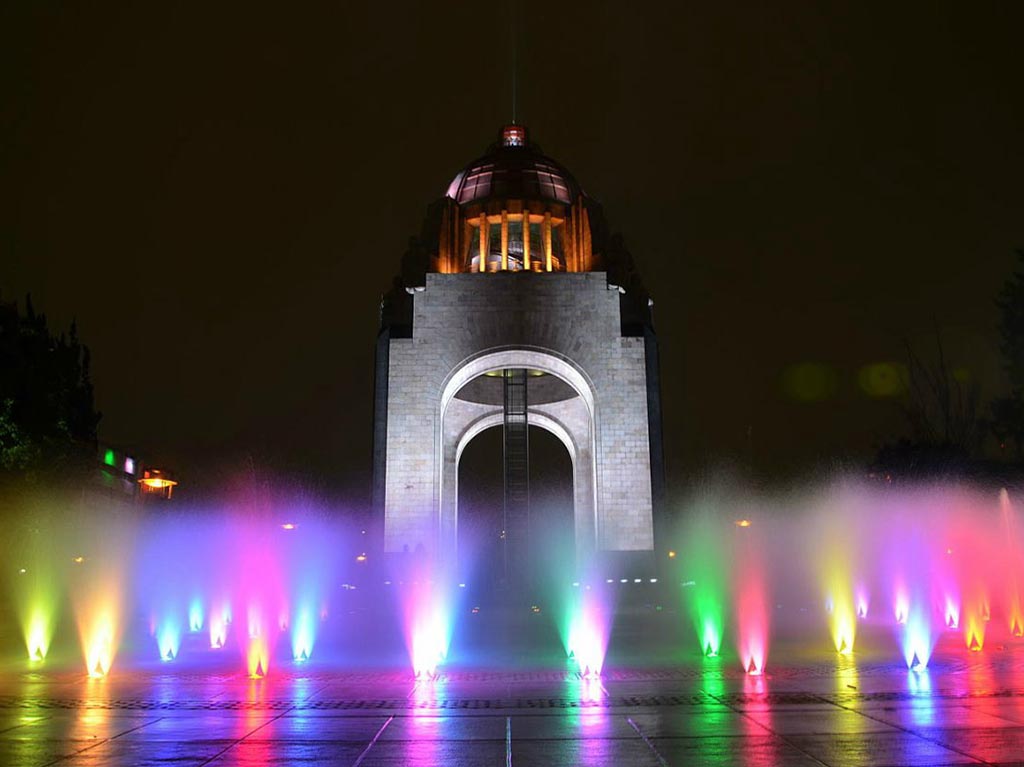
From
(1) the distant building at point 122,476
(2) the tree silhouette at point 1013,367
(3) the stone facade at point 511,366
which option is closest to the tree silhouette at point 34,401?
(3) the stone facade at point 511,366

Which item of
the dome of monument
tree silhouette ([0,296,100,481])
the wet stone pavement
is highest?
the dome of monument

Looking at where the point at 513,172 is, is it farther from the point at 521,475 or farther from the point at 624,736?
the point at 624,736

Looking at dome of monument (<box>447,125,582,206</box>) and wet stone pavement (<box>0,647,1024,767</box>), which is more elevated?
dome of monument (<box>447,125,582,206</box>)

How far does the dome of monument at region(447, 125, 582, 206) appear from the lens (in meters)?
34.0

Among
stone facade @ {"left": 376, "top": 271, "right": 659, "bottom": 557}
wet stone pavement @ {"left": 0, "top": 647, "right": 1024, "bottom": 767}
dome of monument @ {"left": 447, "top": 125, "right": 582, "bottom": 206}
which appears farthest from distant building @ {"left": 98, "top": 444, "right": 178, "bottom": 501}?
wet stone pavement @ {"left": 0, "top": 647, "right": 1024, "bottom": 767}

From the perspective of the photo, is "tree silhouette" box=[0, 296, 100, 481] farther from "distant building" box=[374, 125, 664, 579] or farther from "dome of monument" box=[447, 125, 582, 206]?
"dome of monument" box=[447, 125, 582, 206]

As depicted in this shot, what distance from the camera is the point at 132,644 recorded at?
15.9 m

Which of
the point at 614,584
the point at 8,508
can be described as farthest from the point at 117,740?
the point at 614,584

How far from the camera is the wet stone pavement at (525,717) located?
5992 millimetres

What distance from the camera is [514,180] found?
112 feet

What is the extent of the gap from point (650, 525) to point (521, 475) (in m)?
6.37

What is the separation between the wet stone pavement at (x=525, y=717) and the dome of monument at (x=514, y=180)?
25069 mm

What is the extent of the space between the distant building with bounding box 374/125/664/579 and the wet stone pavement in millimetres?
16490

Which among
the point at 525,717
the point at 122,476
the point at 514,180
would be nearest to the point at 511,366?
Answer: the point at 514,180
